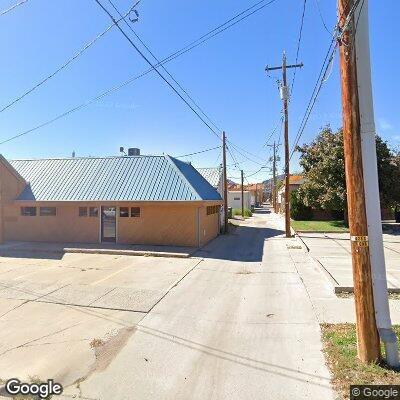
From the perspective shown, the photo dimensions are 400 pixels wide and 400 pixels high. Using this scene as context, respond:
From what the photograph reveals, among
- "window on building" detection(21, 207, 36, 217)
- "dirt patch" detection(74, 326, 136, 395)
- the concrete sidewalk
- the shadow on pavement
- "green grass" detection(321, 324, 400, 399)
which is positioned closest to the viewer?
"green grass" detection(321, 324, 400, 399)

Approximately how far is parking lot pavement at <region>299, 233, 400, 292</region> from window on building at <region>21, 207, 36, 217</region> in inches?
583

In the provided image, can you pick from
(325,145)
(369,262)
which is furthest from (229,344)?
(325,145)

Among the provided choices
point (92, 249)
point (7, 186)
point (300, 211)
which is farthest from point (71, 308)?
point (300, 211)

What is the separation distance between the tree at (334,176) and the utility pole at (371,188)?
66.4ft

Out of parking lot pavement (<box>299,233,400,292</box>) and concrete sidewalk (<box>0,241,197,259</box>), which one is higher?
concrete sidewalk (<box>0,241,197,259</box>)

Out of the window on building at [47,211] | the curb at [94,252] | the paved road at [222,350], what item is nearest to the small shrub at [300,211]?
the curb at [94,252]

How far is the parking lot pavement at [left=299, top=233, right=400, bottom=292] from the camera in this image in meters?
9.87

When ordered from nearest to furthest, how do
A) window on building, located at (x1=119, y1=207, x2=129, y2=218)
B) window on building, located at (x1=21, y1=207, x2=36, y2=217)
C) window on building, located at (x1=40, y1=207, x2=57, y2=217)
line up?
window on building, located at (x1=119, y1=207, x2=129, y2=218) < window on building, located at (x1=40, y1=207, x2=57, y2=217) < window on building, located at (x1=21, y1=207, x2=36, y2=217)

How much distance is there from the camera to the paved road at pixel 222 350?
4.50 metres

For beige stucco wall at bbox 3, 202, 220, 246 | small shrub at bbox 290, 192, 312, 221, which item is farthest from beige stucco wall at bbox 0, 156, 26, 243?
small shrub at bbox 290, 192, 312, 221

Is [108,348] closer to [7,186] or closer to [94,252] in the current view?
[94,252]

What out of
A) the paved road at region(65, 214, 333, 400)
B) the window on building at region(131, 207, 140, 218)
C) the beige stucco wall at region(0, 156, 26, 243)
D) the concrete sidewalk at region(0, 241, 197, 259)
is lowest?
the paved road at region(65, 214, 333, 400)

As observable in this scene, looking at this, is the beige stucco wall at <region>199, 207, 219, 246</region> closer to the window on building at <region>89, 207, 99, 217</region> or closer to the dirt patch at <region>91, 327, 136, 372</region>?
the window on building at <region>89, 207, 99, 217</region>

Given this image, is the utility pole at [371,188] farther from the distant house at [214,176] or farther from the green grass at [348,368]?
the distant house at [214,176]
